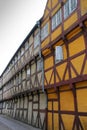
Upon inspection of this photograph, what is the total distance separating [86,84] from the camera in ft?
33.7

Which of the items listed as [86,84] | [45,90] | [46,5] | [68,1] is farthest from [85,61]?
[46,5]

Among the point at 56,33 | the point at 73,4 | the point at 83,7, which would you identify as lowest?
the point at 56,33

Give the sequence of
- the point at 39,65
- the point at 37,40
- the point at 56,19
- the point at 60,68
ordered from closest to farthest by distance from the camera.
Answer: the point at 60,68
the point at 56,19
the point at 39,65
the point at 37,40

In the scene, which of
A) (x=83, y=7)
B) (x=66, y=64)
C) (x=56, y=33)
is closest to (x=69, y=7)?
(x=83, y=7)

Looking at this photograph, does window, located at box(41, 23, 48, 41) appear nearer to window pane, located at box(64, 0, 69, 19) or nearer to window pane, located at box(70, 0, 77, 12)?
window pane, located at box(64, 0, 69, 19)

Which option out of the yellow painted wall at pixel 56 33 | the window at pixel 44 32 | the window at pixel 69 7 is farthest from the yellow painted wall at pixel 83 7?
the window at pixel 44 32

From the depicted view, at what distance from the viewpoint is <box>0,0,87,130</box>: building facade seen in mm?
10703

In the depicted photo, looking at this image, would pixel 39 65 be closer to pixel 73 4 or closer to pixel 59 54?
pixel 59 54

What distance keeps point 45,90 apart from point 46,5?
22.2 ft

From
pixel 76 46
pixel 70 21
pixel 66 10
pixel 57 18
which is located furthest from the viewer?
pixel 57 18

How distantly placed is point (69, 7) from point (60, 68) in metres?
3.86

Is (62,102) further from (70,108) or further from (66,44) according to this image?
(66,44)

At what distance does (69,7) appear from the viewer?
12344 millimetres

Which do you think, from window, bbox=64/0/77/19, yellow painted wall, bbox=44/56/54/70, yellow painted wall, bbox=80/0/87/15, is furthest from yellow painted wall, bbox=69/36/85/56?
yellow painted wall, bbox=44/56/54/70
